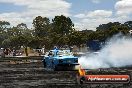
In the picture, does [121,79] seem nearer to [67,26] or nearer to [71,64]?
[71,64]

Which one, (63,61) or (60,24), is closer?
(63,61)

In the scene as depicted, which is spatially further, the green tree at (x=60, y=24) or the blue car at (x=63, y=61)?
the green tree at (x=60, y=24)

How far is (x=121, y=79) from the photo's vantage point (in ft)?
50.3

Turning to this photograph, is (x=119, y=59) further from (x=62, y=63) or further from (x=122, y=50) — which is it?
(x=62, y=63)

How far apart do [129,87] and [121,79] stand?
0.46 m

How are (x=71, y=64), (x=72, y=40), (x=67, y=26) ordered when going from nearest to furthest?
(x=71, y=64), (x=72, y=40), (x=67, y=26)

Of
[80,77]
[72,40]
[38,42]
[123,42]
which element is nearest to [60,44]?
[72,40]

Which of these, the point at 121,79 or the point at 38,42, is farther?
the point at 38,42

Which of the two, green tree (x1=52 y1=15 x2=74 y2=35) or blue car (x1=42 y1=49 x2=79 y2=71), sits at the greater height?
green tree (x1=52 y1=15 x2=74 y2=35)

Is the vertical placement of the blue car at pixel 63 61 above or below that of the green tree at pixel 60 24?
below

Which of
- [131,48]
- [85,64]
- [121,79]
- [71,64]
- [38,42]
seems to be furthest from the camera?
[38,42]

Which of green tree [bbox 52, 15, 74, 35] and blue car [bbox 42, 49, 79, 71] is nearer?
blue car [bbox 42, 49, 79, 71]

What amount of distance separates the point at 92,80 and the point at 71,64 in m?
10.6

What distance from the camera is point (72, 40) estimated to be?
100250 millimetres
